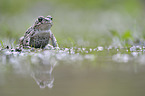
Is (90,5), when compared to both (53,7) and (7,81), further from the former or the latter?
(7,81)

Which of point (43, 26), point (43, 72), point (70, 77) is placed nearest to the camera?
point (70, 77)

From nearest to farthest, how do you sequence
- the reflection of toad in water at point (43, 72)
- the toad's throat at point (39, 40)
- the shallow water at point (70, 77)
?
the shallow water at point (70, 77)
the reflection of toad in water at point (43, 72)
the toad's throat at point (39, 40)

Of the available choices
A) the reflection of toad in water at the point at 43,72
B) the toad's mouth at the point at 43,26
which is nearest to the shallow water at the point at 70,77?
the reflection of toad in water at the point at 43,72

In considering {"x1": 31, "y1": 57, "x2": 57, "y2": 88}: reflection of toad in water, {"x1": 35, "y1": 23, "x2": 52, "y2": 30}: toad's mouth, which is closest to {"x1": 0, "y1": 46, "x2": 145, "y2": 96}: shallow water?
{"x1": 31, "y1": 57, "x2": 57, "y2": 88}: reflection of toad in water

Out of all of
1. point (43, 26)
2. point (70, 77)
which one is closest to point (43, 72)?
point (70, 77)

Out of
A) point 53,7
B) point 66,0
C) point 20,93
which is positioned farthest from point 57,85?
point 66,0

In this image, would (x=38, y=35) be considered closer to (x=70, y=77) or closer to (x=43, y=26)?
(x=43, y=26)

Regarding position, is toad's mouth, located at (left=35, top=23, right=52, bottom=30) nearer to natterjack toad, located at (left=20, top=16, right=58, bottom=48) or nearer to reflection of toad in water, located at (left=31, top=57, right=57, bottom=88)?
natterjack toad, located at (left=20, top=16, right=58, bottom=48)

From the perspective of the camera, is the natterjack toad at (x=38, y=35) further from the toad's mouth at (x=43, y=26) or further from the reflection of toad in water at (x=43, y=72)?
the reflection of toad in water at (x=43, y=72)

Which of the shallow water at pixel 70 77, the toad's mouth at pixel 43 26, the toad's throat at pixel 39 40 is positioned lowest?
the shallow water at pixel 70 77

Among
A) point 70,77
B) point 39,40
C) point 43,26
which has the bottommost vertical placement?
point 70,77
